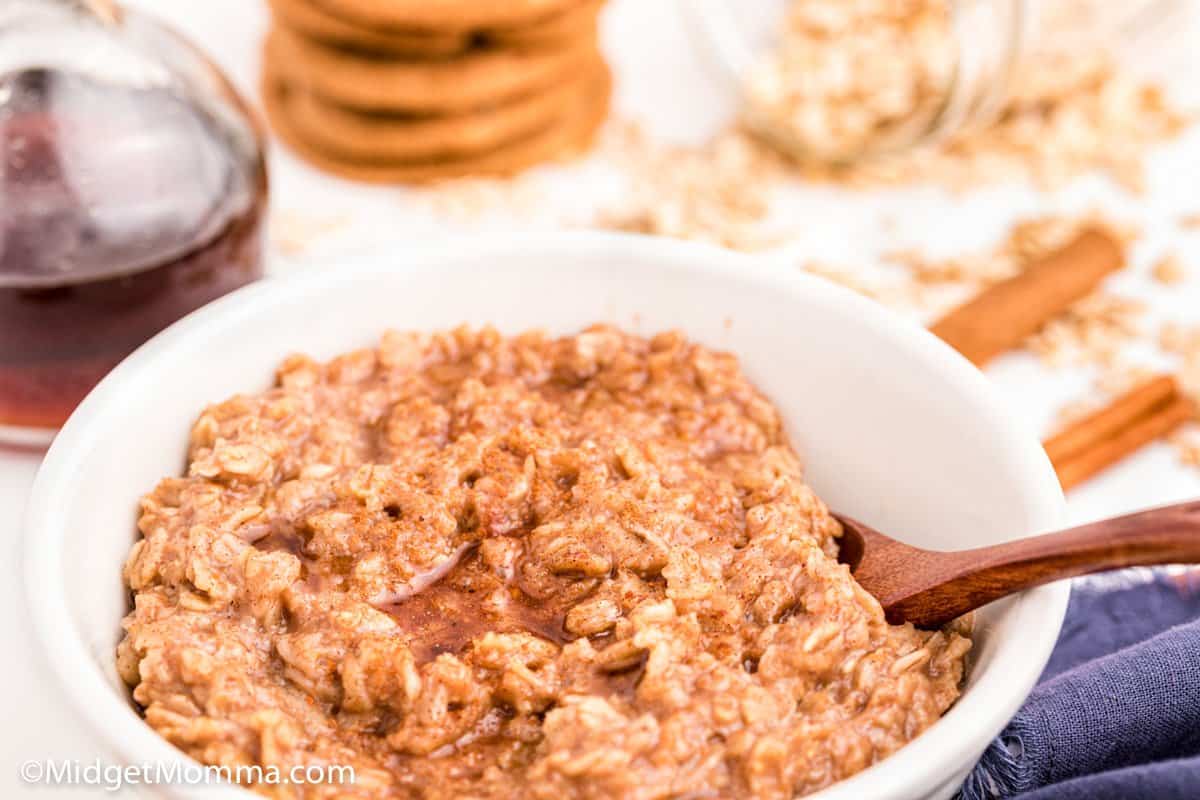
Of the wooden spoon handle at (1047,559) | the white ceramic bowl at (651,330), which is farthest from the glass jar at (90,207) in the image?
the wooden spoon handle at (1047,559)

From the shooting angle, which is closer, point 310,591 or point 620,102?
point 310,591

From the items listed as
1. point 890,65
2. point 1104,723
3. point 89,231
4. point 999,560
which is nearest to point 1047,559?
point 999,560

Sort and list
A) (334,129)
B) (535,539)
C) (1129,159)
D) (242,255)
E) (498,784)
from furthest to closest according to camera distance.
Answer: (1129,159), (334,129), (242,255), (535,539), (498,784)

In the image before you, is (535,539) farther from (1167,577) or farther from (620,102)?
(620,102)

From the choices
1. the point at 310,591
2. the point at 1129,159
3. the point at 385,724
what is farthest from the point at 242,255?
the point at 1129,159

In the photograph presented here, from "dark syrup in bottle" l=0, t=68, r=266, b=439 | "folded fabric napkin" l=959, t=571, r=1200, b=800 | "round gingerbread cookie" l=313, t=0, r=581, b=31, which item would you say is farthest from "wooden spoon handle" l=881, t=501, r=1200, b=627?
"round gingerbread cookie" l=313, t=0, r=581, b=31

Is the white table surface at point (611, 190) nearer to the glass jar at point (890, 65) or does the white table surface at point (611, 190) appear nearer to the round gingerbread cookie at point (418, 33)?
the glass jar at point (890, 65)

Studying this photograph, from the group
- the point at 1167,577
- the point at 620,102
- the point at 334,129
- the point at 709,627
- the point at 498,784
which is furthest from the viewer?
the point at 620,102

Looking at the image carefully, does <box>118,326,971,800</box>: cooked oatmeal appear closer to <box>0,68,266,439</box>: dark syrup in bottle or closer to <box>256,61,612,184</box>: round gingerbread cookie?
<box>0,68,266,439</box>: dark syrup in bottle
